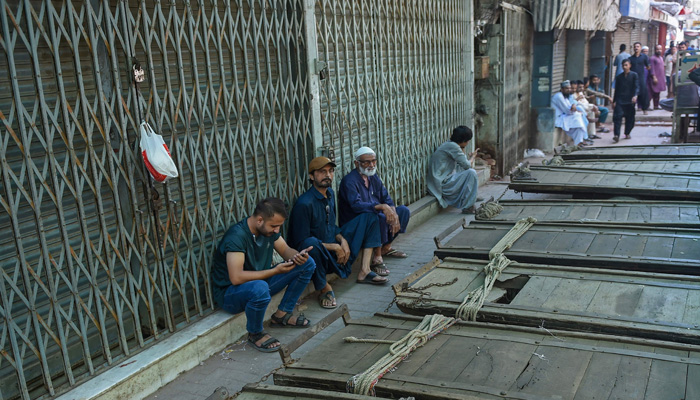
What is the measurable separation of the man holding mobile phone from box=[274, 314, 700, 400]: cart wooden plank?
3.60 ft

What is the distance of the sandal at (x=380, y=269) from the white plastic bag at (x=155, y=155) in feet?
9.84

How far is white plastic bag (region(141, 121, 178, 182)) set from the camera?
4.16m

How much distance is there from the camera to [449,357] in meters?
3.52

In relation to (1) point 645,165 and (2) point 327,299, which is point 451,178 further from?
(2) point 327,299

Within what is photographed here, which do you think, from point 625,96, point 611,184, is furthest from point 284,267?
point 625,96

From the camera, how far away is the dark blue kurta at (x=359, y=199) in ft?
21.2

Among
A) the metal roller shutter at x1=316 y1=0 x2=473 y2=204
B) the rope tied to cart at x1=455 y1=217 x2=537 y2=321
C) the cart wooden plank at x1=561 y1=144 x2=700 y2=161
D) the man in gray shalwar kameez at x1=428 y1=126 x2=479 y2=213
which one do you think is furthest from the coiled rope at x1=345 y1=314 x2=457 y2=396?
the cart wooden plank at x1=561 y1=144 x2=700 y2=161

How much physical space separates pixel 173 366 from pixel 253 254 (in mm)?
1087

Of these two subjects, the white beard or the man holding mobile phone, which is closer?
the man holding mobile phone

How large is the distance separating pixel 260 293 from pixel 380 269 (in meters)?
2.20

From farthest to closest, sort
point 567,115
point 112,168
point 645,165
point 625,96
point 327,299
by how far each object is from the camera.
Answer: point 625,96 < point 567,115 < point 645,165 < point 327,299 < point 112,168

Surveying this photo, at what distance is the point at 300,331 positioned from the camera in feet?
17.2

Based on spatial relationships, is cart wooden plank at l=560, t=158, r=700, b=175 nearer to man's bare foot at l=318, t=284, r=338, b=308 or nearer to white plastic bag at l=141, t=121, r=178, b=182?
man's bare foot at l=318, t=284, r=338, b=308

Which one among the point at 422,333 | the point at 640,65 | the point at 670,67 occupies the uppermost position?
the point at 640,65
